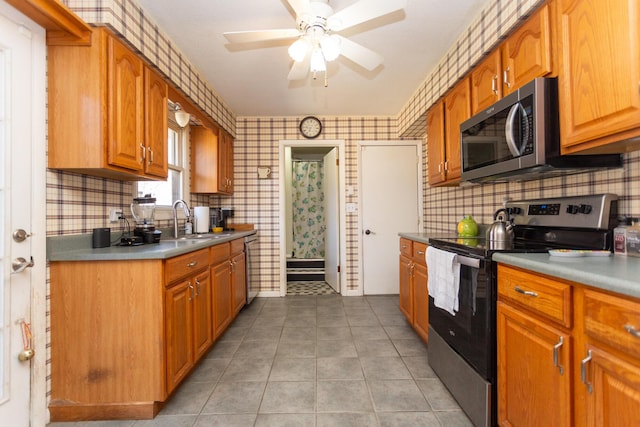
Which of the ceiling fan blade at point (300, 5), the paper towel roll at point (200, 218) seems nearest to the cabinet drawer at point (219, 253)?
the paper towel roll at point (200, 218)

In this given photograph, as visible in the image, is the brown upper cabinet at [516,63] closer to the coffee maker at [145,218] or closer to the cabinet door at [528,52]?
the cabinet door at [528,52]

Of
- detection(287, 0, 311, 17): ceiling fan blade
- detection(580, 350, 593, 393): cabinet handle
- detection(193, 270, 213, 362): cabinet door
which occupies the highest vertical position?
detection(287, 0, 311, 17): ceiling fan blade

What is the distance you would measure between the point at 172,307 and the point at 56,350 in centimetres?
58

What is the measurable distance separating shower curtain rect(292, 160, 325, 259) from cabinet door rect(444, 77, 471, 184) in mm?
3521

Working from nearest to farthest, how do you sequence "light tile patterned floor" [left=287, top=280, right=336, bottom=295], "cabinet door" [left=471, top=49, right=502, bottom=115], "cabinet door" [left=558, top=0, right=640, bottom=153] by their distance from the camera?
"cabinet door" [left=558, top=0, right=640, bottom=153] → "cabinet door" [left=471, top=49, right=502, bottom=115] → "light tile patterned floor" [left=287, top=280, right=336, bottom=295]

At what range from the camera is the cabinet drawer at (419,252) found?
2.37m

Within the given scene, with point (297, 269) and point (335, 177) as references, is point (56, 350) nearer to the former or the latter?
point (335, 177)

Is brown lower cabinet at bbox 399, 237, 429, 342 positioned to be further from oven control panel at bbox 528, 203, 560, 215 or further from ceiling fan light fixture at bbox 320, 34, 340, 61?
ceiling fan light fixture at bbox 320, 34, 340, 61

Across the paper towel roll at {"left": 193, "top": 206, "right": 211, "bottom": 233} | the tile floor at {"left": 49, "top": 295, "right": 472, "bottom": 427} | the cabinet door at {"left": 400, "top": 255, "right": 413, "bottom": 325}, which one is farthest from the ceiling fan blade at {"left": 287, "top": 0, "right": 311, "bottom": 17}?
the paper towel roll at {"left": 193, "top": 206, "right": 211, "bottom": 233}

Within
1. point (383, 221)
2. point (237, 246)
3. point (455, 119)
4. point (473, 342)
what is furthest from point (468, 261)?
point (383, 221)

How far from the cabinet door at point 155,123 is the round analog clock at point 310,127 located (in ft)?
6.53

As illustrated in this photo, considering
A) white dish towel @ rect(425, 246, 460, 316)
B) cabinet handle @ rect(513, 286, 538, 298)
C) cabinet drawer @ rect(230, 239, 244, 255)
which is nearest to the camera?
cabinet handle @ rect(513, 286, 538, 298)

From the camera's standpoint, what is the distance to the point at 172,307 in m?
1.73

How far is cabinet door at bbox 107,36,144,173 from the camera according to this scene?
5.41ft
